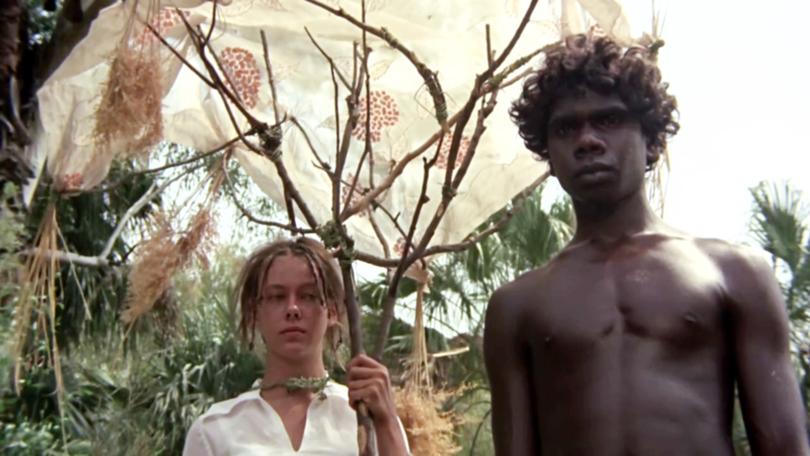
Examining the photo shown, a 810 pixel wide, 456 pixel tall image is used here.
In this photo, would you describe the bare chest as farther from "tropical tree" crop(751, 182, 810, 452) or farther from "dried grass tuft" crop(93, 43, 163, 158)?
"tropical tree" crop(751, 182, 810, 452)

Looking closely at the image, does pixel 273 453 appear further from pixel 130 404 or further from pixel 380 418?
pixel 130 404

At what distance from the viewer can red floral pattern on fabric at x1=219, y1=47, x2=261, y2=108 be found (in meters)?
3.08

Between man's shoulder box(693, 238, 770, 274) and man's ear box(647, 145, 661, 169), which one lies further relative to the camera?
man's ear box(647, 145, 661, 169)

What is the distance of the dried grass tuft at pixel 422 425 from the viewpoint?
282cm

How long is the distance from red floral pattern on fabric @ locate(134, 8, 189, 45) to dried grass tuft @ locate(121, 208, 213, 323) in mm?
418

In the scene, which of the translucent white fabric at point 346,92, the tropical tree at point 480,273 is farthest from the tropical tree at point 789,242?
the translucent white fabric at point 346,92

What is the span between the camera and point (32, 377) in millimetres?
8547

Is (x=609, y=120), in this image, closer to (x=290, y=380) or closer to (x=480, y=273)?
(x=290, y=380)

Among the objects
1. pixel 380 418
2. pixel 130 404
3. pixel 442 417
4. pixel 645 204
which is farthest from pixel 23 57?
pixel 130 404

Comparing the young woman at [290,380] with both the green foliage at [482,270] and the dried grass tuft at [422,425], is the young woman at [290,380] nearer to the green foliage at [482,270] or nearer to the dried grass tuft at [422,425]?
the dried grass tuft at [422,425]

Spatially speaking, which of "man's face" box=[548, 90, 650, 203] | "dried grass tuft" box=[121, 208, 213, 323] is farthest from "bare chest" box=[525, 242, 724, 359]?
"dried grass tuft" box=[121, 208, 213, 323]

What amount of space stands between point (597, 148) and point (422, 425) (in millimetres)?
1038

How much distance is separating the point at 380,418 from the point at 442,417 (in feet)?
2.35

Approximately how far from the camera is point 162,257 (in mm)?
2951
